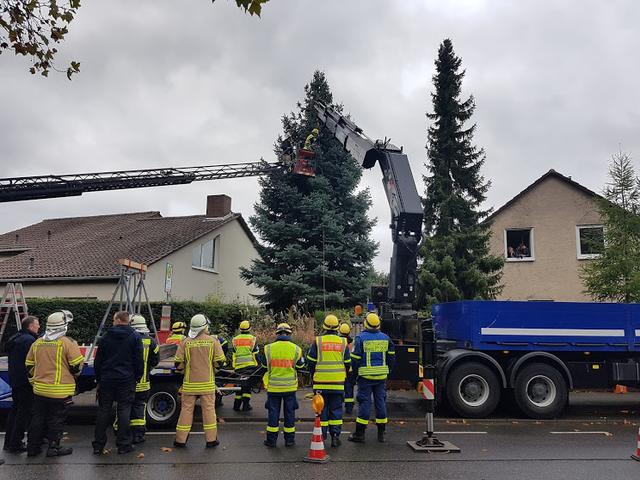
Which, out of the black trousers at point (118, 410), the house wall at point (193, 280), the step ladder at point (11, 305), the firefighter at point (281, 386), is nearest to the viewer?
the black trousers at point (118, 410)

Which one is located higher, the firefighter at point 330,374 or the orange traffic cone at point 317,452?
the firefighter at point 330,374

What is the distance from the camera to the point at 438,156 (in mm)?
20547

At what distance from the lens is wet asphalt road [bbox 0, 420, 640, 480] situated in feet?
21.9

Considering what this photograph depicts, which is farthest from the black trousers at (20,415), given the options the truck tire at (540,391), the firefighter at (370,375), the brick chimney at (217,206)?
the brick chimney at (217,206)

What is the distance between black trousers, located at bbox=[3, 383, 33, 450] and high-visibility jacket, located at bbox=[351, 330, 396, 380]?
4585 millimetres

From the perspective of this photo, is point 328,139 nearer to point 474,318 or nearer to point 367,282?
point 367,282

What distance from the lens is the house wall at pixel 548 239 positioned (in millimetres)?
22562

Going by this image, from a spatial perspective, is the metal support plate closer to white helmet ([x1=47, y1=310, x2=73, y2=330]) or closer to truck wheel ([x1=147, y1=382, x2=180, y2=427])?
truck wheel ([x1=147, y1=382, x2=180, y2=427])

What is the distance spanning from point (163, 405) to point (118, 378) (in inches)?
72.3

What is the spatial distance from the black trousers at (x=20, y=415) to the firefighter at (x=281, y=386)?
324 cm

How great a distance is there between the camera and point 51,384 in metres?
7.45

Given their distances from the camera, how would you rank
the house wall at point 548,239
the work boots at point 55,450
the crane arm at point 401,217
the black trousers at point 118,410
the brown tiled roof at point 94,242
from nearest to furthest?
the work boots at point 55,450
the black trousers at point 118,410
the crane arm at point 401,217
the brown tiled roof at point 94,242
the house wall at point 548,239

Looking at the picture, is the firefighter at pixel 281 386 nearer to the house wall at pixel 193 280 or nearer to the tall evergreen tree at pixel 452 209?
the tall evergreen tree at pixel 452 209

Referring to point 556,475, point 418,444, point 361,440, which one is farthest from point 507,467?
point 361,440
